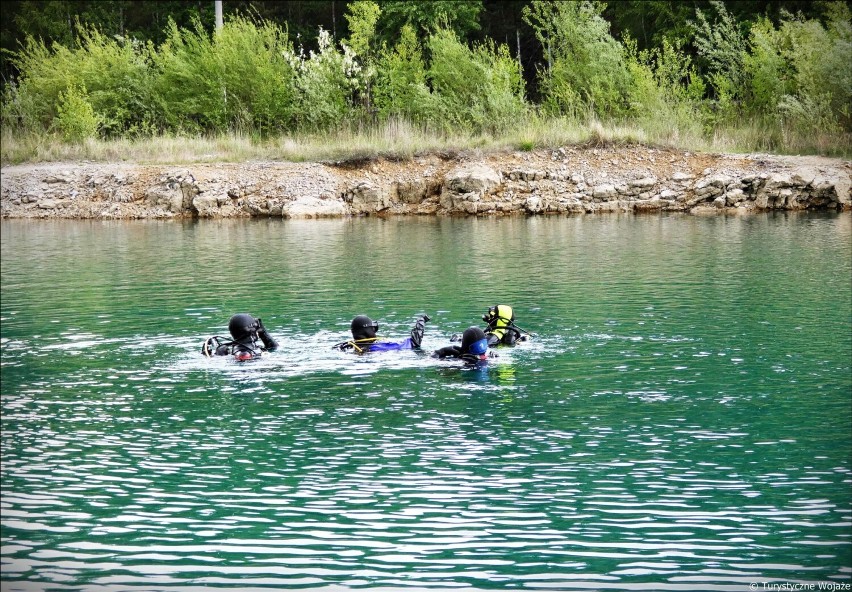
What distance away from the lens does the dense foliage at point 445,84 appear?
163ft

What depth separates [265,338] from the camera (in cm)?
1836

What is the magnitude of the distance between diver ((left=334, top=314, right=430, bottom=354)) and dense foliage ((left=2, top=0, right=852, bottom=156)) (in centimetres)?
3287

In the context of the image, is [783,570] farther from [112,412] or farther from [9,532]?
[112,412]

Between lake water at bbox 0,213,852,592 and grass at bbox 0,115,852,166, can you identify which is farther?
grass at bbox 0,115,852,166

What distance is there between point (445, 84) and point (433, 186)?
7658 mm

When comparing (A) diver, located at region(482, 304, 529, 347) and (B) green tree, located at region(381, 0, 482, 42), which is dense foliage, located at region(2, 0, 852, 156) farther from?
(A) diver, located at region(482, 304, 529, 347)

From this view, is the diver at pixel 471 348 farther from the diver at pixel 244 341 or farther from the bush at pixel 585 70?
the bush at pixel 585 70

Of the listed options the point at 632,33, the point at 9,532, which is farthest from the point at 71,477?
the point at 632,33

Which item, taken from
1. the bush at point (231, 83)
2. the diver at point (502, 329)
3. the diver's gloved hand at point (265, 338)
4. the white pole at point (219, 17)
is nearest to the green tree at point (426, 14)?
the white pole at point (219, 17)

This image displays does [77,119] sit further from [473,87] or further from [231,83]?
[473,87]

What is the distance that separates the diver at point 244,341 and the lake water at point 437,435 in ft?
0.93

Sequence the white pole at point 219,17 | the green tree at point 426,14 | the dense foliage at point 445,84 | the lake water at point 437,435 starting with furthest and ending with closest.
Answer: the green tree at point 426,14 → the white pole at point 219,17 → the dense foliage at point 445,84 → the lake water at point 437,435

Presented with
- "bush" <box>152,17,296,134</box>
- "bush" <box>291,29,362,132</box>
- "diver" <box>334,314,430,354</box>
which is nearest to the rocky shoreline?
"bush" <box>291,29,362,132</box>

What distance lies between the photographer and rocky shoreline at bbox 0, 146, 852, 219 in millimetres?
44594
